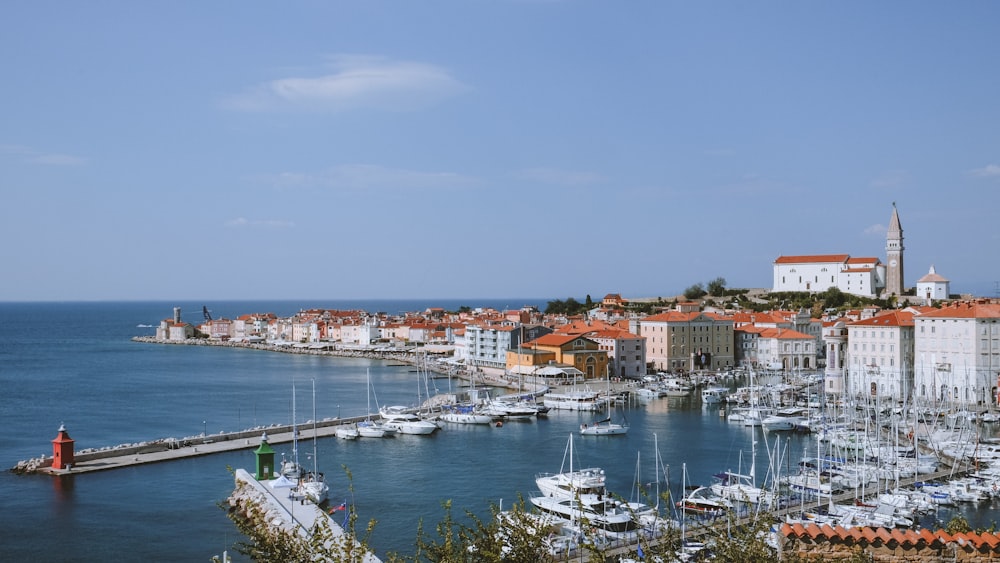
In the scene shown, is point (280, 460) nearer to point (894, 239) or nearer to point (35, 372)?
point (35, 372)

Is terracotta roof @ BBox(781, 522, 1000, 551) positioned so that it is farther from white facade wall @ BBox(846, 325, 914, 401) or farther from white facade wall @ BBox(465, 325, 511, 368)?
white facade wall @ BBox(465, 325, 511, 368)

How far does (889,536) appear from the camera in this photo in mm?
7828

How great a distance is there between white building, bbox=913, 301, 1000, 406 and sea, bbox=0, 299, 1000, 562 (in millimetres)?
8605

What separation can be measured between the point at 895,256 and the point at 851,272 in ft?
10.7

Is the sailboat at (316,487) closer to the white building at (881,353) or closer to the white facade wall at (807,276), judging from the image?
the white building at (881,353)

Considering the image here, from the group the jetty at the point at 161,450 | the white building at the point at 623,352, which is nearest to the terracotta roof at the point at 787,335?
the white building at the point at 623,352

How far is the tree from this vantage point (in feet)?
249

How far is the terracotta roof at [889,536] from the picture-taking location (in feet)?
25.0

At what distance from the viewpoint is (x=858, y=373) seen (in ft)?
126

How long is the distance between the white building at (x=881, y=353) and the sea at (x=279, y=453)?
23.9 ft

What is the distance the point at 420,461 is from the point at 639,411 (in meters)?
13.3

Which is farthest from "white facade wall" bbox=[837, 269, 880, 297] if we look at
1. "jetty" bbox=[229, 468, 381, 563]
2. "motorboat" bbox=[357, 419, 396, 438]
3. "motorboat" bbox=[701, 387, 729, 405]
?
"jetty" bbox=[229, 468, 381, 563]

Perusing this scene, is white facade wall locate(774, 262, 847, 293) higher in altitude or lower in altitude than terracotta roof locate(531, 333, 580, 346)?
higher

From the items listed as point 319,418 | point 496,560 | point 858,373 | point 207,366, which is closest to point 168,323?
point 207,366
